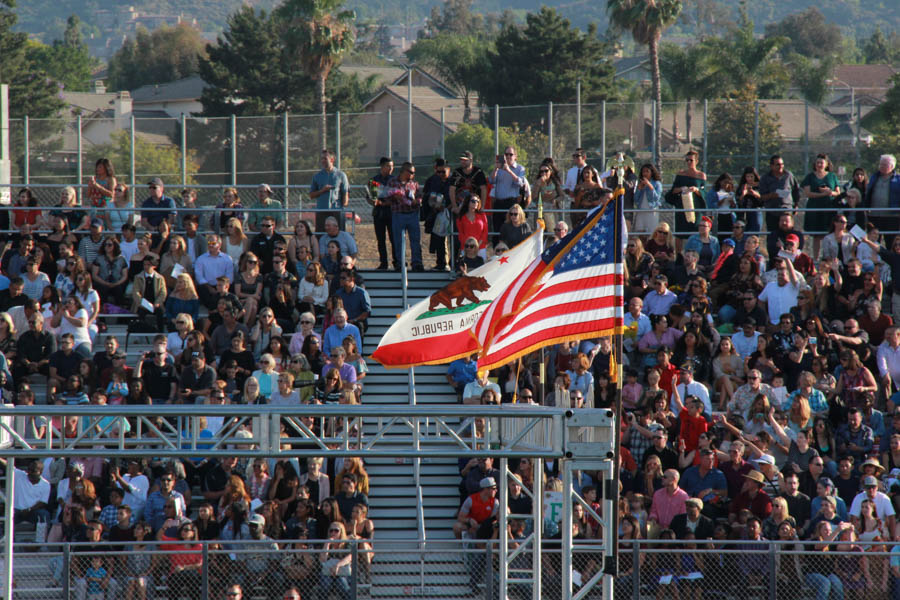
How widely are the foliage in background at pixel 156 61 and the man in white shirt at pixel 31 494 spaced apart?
86.6 meters

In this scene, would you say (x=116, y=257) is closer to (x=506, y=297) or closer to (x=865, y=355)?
(x=506, y=297)

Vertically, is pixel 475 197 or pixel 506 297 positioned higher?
pixel 475 197

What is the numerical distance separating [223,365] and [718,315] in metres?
6.81

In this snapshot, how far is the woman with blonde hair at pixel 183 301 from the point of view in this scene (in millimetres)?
18781

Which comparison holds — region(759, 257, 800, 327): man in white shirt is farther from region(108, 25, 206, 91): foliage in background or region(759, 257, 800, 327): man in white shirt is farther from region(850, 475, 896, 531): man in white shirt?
region(108, 25, 206, 91): foliage in background

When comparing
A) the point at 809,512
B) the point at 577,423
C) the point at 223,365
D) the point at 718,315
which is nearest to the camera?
the point at 577,423

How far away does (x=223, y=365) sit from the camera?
58.2 feet

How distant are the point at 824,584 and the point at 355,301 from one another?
729cm

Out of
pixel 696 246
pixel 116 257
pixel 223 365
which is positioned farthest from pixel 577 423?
pixel 116 257

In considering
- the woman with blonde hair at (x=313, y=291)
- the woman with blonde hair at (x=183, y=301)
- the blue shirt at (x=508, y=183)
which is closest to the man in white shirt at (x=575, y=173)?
the blue shirt at (x=508, y=183)

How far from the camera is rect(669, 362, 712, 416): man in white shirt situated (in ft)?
56.4

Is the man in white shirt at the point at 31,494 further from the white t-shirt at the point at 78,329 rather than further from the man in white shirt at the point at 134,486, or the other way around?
the white t-shirt at the point at 78,329

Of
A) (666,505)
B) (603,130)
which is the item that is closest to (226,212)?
(666,505)

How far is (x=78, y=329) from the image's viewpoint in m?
18.4
